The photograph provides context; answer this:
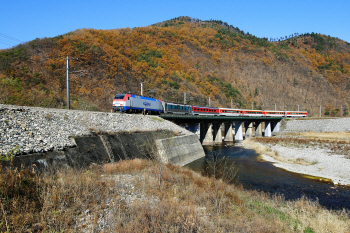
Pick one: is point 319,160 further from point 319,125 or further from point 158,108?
point 319,125

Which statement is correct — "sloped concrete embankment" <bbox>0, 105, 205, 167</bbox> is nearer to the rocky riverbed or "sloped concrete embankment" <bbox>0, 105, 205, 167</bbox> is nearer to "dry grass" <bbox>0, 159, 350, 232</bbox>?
"dry grass" <bbox>0, 159, 350, 232</bbox>

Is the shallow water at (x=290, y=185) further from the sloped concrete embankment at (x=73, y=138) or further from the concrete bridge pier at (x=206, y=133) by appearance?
the concrete bridge pier at (x=206, y=133)

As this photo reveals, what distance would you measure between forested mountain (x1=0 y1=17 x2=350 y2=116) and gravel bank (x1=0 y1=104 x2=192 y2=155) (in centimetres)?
624

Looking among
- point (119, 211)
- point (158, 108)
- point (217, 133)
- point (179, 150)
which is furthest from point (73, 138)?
point (217, 133)

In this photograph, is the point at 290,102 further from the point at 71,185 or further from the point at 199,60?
the point at 71,185

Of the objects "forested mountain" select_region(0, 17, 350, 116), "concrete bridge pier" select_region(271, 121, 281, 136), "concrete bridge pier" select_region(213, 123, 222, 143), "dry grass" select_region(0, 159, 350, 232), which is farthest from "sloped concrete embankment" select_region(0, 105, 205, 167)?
"concrete bridge pier" select_region(271, 121, 281, 136)

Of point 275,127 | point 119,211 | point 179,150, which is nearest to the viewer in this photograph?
point 119,211

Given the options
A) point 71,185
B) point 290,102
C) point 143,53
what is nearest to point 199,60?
point 143,53

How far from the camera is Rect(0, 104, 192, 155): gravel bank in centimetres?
1171

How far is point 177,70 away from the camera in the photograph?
307 feet

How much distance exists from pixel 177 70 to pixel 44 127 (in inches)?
3233

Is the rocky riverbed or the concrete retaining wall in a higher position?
the concrete retaining wall

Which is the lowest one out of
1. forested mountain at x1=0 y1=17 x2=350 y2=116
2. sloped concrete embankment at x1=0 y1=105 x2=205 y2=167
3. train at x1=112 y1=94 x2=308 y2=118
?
sloped concrete embankment at x1=0 y1=105 x2=205 y2=167

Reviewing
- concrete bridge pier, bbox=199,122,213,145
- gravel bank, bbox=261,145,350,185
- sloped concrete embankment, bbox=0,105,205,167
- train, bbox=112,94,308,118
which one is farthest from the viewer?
concrete bridge pier, bbox=199,122,213,145
